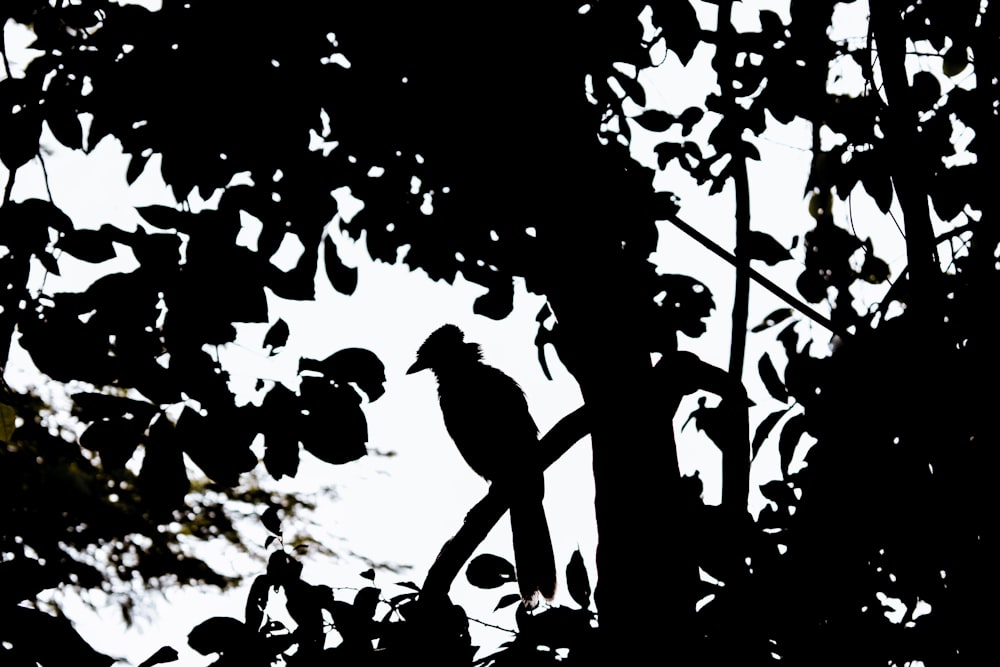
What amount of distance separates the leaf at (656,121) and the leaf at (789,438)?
1.63m

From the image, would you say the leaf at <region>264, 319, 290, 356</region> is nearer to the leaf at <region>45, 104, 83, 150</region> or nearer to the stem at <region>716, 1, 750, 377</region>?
the leaf at <region>45, 104, 83, 150</region>

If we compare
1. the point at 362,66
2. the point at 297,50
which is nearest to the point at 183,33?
the point at 297,50

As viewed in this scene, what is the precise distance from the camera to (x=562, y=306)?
2664 millimetres

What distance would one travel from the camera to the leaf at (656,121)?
362cm

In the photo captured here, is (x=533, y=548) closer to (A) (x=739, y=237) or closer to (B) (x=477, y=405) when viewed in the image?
(B) (x=477, y=405)

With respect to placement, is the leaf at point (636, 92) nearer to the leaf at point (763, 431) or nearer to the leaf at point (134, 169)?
the leaf at point (763, 431)

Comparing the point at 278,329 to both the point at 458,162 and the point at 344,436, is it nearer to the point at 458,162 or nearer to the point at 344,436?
the point at 344,436

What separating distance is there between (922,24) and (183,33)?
2304 mm

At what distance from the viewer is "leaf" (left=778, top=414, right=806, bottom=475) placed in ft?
7.69

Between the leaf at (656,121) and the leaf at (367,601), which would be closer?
the leaf at (367,601)

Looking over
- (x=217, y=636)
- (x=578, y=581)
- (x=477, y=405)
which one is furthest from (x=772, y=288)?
(x=477, y=405)

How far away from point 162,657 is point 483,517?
150 centimetres

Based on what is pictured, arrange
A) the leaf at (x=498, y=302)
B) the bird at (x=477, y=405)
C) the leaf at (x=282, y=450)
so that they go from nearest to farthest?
1. the leaf at (x=282, y=450)
2. the leaf at (x=498, y=302)
3. the bird at (x=477, y=405)

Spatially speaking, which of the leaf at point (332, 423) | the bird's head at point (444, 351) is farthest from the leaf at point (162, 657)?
the bird's head at point (444, 351)
